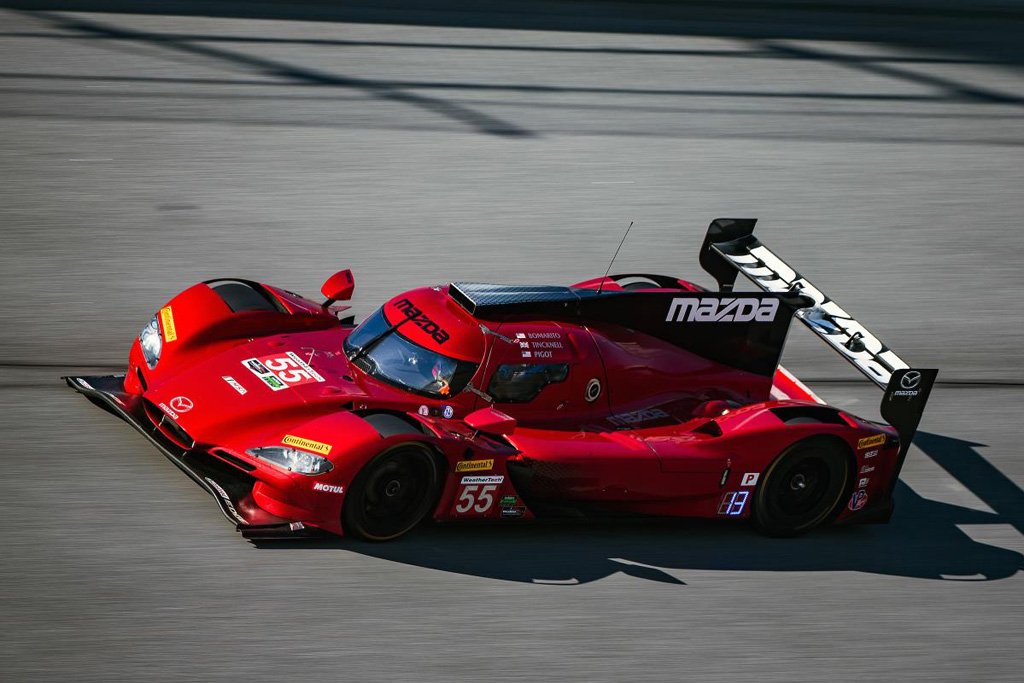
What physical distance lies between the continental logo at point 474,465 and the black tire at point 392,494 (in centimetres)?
14

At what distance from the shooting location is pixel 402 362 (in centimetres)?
863

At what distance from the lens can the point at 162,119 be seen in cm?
1634

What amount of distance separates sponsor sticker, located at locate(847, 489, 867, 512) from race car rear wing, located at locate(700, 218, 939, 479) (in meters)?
0.36

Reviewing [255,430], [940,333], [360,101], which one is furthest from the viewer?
[360,101]

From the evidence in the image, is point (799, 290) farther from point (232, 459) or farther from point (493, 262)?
point (232, 459)

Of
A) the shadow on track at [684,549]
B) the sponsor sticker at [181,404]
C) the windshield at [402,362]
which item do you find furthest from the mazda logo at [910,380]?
the sponsor sticker at [181,404]

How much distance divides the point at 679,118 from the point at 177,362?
10415 mm

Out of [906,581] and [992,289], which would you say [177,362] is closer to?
[906,581]

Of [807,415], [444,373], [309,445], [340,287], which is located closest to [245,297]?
[340,287]

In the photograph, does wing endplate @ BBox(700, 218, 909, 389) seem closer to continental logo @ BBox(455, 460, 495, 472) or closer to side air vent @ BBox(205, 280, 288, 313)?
continental logo @ BBox(455, 460, 495, 472)

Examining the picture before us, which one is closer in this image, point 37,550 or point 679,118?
point 37,550

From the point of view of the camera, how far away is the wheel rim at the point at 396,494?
764 centimetres

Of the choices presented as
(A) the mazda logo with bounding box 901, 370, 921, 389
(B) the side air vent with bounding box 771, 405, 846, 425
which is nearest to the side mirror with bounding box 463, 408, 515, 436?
(B) the side air vent with bounding box 771, 405, 846, 425

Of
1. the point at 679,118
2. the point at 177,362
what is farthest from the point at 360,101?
the point at 177,362
